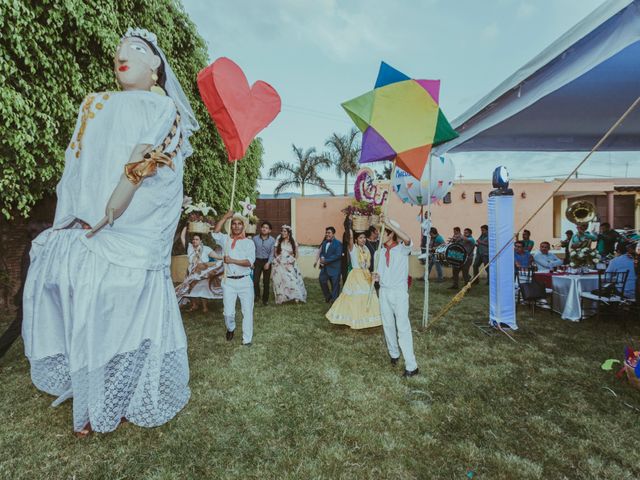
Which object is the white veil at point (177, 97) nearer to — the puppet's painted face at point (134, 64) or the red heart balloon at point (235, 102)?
the puppet's painted face at point (134, 64)

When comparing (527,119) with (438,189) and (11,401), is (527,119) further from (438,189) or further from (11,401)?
(11,401)

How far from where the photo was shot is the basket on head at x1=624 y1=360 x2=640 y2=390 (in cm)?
351

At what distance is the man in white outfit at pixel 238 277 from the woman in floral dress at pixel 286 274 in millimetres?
2800

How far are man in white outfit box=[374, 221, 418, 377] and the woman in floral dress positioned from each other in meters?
4.08

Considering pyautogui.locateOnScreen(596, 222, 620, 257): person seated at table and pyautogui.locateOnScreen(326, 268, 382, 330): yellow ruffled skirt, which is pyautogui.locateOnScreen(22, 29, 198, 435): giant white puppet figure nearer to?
pyautogui.locateOnScreen(326, 268, 382, 330): yellow ruffled skirt

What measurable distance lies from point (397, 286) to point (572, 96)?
316cm

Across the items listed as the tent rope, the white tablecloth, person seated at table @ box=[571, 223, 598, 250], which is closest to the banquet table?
the white tablecloth

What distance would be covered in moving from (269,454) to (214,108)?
3.08 m

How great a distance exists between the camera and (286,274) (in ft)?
26.6

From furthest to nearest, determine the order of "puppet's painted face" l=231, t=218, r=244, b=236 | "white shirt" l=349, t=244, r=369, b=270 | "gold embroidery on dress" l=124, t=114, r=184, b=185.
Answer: "white shirt" l=349, t=244, r=369, b=270 → "puppet's painted face" l=231, t=218, r=244, b=236 → "gold embroidery on dress" l=124, t=114, r=184, b=185

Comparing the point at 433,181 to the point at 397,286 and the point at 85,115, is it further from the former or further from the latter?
the point at 85,115

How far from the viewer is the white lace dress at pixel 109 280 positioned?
240cm

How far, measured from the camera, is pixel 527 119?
5.01m

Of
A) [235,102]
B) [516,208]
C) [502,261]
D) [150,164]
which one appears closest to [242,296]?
[235,102]
